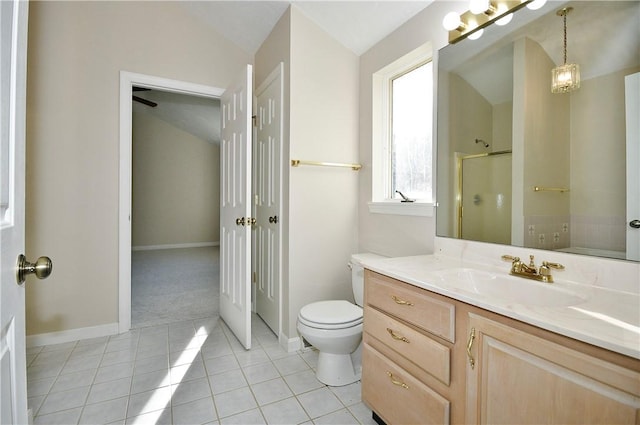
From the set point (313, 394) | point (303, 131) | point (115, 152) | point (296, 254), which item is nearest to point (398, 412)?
point (313, 394)

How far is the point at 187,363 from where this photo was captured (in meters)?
2.03

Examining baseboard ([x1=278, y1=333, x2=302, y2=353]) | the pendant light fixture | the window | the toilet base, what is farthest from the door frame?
the pendant light fixture

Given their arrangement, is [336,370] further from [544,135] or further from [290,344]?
[544,135]

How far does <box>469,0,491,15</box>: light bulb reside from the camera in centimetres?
146

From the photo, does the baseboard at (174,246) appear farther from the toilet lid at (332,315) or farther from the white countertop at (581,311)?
the white countertop at (581,311)

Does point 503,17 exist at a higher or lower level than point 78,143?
higher

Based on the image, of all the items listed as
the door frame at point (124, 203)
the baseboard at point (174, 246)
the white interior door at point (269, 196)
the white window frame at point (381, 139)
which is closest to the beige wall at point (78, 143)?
the door frame at point (124, 203)

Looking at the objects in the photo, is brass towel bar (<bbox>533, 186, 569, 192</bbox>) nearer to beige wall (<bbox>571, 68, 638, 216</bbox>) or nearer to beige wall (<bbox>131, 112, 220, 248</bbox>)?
beige wall (<bbox>571, 68, 638, 216</bbox>)

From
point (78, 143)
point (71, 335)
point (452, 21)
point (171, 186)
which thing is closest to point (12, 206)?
point (452, 21)

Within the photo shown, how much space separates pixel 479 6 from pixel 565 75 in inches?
21.8

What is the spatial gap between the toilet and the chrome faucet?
74 centimetres

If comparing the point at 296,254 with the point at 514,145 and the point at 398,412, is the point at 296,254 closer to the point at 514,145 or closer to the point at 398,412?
the point at 398,412

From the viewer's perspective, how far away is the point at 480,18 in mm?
1536

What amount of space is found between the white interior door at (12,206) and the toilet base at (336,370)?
54.4 inches
